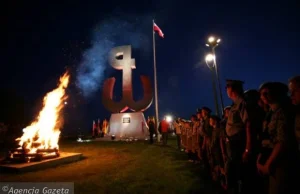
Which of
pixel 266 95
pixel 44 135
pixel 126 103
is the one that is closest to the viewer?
pixel 266 95

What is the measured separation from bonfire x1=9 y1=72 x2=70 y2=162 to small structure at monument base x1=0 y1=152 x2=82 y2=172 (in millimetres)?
413

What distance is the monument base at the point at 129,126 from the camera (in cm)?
2573

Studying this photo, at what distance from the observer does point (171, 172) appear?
7566 millimetres

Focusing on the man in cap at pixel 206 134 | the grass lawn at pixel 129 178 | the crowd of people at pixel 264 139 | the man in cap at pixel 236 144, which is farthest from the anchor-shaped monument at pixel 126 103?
the man in cap at pixel 236 144

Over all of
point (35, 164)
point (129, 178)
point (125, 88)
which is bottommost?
point (129, 178)

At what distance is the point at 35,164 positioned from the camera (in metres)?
8.62

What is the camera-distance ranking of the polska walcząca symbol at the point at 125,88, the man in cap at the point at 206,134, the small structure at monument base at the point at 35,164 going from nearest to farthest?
the man in cap at the point at 206,134 < the small structure at monument base at the point at 35,164 < the polska walcząca symbol at the point at 125,88

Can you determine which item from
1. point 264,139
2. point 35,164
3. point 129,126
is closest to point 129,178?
point 35,164

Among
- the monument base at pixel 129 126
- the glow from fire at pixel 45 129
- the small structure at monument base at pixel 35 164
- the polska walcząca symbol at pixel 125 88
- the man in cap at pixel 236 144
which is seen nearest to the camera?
the man in cap at pixel 236 144

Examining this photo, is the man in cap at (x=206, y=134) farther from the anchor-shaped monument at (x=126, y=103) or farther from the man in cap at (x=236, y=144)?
the anchor-shaped monument at (x=126, y=103)

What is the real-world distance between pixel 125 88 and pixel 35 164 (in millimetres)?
17250

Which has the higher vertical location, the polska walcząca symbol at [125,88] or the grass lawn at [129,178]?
the polska walcząca symbol at [125,88]

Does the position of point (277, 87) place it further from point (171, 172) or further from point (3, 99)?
point (3, 99)

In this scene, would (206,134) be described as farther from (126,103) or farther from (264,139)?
(126,103)
